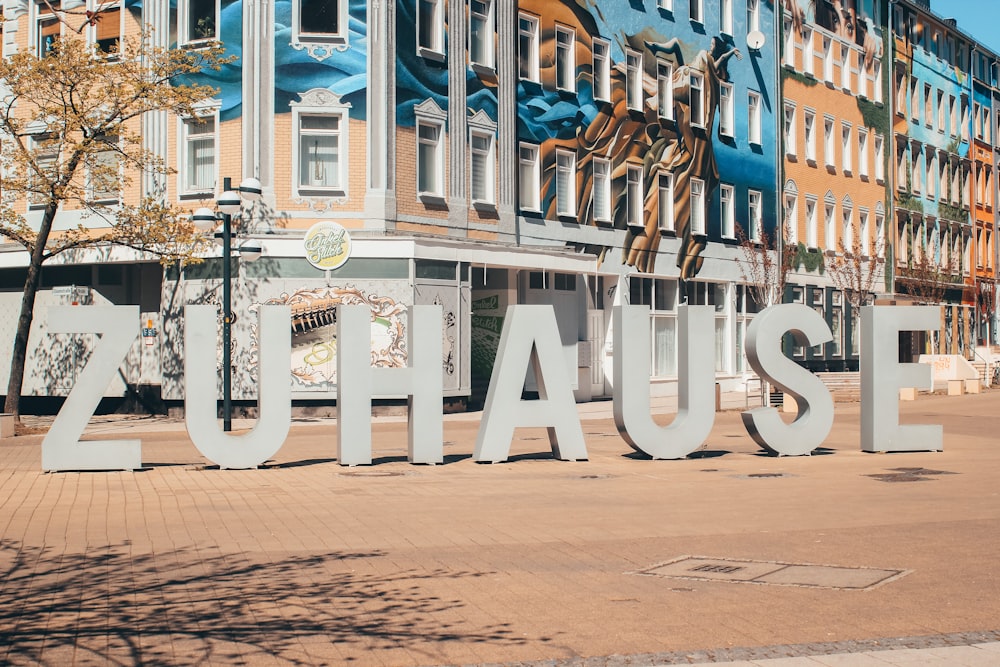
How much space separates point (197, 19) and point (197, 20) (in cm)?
2

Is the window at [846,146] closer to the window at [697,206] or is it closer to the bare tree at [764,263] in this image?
the bare tree at [764,263]

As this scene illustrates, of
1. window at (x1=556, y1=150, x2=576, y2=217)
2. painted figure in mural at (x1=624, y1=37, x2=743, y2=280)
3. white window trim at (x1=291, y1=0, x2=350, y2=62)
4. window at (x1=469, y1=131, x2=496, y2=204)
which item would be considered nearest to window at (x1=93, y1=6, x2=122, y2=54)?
white window trim at (x1=291, y1=0, x2=350, y2=62)

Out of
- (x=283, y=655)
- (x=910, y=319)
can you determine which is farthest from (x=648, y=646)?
(x=910, y=319)

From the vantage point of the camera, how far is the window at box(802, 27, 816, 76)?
2001 inches

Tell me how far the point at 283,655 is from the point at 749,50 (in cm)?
4299

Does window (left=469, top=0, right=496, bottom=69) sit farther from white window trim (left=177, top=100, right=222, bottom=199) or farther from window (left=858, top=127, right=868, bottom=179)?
window (left=858, top=127, right=868, bottom=179)

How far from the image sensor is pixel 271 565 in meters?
9.94

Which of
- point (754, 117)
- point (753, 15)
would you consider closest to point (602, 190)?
point (754, 117)

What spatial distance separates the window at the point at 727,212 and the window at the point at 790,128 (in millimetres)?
5223

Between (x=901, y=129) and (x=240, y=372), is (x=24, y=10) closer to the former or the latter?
(x=240, y=372)

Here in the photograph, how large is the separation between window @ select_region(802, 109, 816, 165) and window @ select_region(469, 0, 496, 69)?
20.9 m

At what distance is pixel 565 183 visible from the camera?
37.2 metres

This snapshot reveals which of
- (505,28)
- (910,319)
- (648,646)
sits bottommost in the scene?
(648,646)

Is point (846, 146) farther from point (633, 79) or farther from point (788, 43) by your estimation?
point (633, 79)
